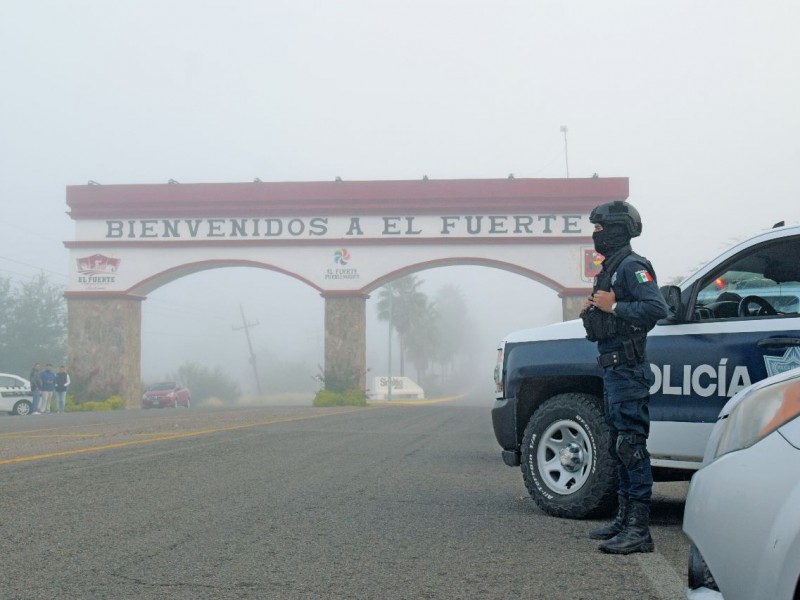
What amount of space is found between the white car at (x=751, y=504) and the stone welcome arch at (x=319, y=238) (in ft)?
111

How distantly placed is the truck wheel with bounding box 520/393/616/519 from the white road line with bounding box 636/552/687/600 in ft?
3.38

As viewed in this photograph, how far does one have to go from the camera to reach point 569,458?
21.6 feet

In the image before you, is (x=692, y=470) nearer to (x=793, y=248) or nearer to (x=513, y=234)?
(x=793, y=248)

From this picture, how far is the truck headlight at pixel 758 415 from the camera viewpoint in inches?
120

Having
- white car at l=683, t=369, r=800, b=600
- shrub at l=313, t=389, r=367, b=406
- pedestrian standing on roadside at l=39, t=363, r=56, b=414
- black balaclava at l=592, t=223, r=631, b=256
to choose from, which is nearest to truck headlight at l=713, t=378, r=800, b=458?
white car at l=683, t=369, r=800, b=600

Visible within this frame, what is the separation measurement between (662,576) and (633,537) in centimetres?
60

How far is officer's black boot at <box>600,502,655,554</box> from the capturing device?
5312 mm

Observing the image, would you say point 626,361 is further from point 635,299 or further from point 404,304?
point 404,304

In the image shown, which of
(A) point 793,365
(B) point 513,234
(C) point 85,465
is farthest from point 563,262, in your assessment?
(A) point 793,365

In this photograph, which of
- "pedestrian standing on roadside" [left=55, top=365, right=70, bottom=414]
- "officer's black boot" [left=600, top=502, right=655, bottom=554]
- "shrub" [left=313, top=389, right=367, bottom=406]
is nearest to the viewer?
"officer's black boot" [left=600, top=502, right=655, bottom=554]

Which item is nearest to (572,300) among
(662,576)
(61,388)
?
(61,388)

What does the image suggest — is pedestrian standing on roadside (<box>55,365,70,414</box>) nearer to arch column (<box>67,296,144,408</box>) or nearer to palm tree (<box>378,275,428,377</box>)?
arch column (<box>67,296,144,408</box>)

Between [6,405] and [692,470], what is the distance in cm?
3054

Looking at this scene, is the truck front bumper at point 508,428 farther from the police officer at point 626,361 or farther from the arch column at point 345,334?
the arch column at point 345,334
